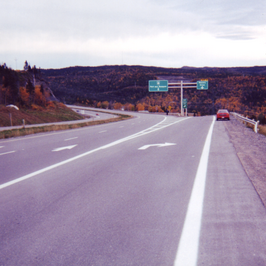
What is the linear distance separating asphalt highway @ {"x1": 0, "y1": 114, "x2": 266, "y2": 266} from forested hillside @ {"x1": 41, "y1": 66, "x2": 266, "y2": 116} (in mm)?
81824

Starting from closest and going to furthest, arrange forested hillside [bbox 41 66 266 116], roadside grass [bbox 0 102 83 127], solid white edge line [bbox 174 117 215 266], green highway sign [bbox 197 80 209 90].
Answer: solid white edge line [bbox 174 117 215 266]
roadside grass [bbox 0 102 83 127]
green highway sign [bbox 197 80 209 90]
forested hillside [bbox 41 66 266 116]

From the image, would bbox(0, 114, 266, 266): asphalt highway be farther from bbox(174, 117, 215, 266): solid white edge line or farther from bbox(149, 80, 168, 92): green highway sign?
bbox(149, 80, 168, 92): green highway sign

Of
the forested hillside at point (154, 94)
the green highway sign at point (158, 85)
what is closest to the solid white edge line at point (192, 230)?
the green highway sign at point (158, 85)

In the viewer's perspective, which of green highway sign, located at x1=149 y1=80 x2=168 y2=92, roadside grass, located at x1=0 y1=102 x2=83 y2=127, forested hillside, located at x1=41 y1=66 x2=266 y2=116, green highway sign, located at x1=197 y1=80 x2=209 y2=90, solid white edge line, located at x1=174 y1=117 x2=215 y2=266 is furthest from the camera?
forested hillside, located at x1=41 y1=66 x2=266 y2=116

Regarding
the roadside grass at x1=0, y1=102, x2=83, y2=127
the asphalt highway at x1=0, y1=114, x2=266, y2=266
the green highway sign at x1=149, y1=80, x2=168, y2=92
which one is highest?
the green highway sign at x1=149, y1=80, x2=168, y2=92

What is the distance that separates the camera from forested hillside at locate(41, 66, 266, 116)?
11019cm

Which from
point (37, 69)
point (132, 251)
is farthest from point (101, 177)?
point (37, 69)

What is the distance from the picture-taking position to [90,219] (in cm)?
475

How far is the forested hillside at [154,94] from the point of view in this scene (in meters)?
110

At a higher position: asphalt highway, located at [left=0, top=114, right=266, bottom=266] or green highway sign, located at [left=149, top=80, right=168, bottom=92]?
green highway sign, located at [left=149, top=80, right=168, bottom=92]

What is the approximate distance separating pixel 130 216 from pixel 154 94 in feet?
438

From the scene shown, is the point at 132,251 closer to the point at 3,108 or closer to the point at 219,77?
the point at 3,108

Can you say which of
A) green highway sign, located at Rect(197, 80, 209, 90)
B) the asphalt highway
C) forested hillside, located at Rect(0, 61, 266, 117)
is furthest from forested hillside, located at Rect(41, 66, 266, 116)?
the asphalt highway

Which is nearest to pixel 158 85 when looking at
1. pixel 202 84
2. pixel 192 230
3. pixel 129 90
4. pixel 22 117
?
pixel 202 84
